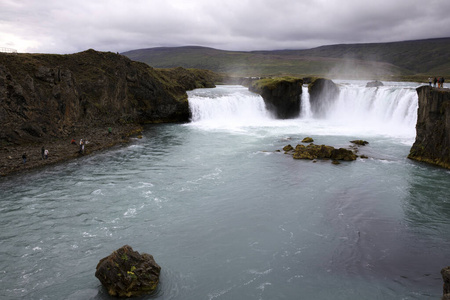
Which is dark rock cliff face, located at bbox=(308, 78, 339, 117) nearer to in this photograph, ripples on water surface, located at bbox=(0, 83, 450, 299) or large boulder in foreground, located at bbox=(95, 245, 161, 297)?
ripples on water surface, located at bbox=(0, 83, 450, 299)

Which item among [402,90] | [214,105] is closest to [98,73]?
[214,105]

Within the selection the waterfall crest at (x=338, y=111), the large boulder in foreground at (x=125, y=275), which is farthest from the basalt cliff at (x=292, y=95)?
the large boulder in foreground at (x=125, y=275)

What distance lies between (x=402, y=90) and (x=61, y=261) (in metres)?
49.3

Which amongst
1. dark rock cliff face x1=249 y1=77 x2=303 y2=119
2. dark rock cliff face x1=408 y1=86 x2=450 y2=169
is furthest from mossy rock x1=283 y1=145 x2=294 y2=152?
dark rock cliff face x1=249 y1=77 x2=303 y2=119

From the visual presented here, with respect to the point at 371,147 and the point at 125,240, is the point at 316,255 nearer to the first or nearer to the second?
the point at 125,240

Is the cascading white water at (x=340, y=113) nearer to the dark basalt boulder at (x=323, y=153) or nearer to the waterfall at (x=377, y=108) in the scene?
the waterfall at (x=377, y=108)

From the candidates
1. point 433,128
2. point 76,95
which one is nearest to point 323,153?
point 433,128

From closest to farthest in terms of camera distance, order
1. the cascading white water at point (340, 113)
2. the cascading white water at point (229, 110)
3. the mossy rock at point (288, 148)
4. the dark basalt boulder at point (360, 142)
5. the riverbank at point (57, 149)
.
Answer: the riverbank at point (57, 149) → the mossy rock at point (288, 148) → the dark basalt boulder at point (360, 142) → the cascading white water at point (340, 113) → the cascading white water at point (229, 110)

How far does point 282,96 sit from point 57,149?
38.9 meters

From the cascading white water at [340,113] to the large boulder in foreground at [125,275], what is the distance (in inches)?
1445

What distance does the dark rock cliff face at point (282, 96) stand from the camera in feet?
191

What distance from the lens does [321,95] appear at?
60.5 metres

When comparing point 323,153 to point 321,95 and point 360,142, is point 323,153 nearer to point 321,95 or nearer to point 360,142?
point 360,142

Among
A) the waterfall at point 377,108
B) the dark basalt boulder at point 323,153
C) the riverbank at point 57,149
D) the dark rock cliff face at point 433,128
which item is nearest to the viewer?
the riverbank at point 57,149
